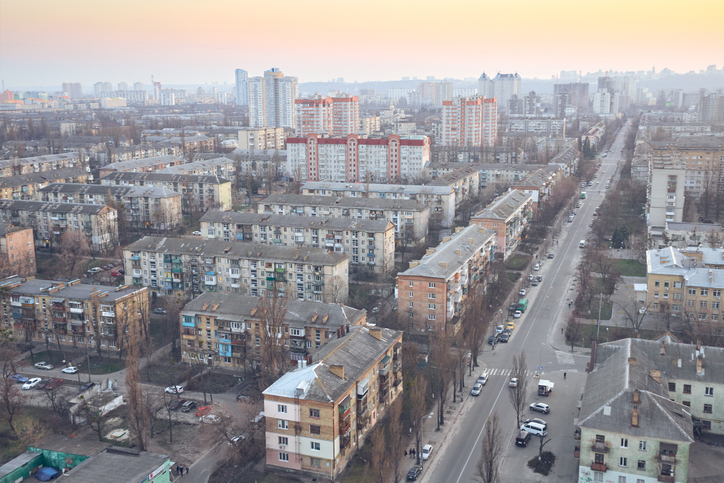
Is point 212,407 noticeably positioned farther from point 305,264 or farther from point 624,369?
point 624,369

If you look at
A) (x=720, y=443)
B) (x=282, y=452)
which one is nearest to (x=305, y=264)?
(x=282, y=452)

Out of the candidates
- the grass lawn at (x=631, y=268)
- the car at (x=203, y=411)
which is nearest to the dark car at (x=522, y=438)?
the car at (x=203, y=411)

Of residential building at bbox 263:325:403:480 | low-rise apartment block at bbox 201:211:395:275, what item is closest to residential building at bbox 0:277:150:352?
low-rise apartment block at bbox 201:211:395:275

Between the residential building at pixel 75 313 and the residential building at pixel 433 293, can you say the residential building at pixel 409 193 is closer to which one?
the residential building at pixel 433 293

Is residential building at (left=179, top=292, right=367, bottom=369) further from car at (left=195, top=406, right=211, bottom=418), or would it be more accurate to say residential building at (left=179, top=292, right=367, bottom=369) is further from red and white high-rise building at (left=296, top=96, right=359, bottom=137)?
red and white high-rise building at (left=296, top=96, right=359, bottom=137)

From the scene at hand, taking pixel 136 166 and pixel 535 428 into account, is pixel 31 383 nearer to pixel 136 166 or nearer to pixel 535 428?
pixel 535 428

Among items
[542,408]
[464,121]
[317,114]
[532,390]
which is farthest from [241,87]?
[542,408]
